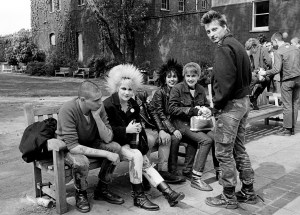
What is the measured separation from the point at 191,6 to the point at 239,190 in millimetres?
25408

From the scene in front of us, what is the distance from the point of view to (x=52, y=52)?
32.5 metres

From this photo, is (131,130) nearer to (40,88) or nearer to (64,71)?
(40,88)

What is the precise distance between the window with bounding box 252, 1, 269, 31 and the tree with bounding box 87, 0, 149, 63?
7742mm

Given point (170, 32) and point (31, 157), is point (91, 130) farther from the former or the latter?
point (170, 32)

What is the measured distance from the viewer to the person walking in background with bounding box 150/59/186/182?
14.6 ft

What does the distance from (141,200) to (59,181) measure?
0.85 metres

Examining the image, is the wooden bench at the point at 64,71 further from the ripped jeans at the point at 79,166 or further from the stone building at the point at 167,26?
the ripped jeans at the point at 79,166

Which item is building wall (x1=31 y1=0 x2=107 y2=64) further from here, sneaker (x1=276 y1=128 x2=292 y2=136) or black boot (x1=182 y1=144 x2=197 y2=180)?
black boot (x1=182 y1=144 x2=197 y2=180)

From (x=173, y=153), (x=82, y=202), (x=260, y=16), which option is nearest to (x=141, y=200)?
(x=82, y=202)

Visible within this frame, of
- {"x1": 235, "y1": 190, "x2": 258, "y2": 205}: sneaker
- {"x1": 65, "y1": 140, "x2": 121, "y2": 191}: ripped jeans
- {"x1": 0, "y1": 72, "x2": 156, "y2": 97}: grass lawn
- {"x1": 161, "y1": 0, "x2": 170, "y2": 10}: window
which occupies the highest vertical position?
{"x1": 161, "y1": 0, "x2": 170, "y2": 10}: window

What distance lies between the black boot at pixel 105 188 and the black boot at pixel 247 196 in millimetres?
1272

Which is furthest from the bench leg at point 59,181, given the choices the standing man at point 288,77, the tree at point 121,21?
the tree at point 121,21

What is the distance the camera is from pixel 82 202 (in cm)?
357

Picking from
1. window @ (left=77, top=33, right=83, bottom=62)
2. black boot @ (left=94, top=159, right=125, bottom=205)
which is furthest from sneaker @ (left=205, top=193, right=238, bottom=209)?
window @ (left=77, top=33, right=83, bottom=62)
